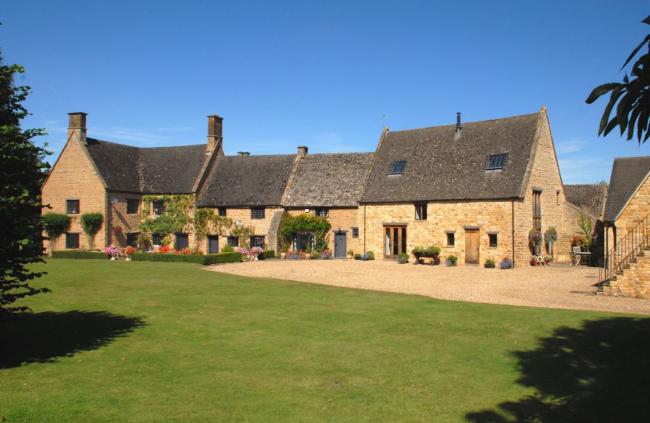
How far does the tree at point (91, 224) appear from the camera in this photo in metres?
42.4

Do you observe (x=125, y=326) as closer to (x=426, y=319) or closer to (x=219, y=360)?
(x=219, y=360)

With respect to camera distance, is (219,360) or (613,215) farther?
(613,215)

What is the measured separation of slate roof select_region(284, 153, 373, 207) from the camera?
42000mm

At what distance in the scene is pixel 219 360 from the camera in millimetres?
11625

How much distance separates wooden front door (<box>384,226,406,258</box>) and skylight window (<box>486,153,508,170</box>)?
728 centimetres

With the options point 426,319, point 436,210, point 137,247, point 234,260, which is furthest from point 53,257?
point 426,319

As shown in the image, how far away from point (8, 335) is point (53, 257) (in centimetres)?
2813

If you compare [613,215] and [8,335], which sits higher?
[613,215]

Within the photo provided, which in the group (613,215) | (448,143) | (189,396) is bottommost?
(189,396)

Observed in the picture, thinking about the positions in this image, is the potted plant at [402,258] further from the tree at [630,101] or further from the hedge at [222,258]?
the tree at [630,101]

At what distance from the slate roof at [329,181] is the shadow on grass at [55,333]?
26704 mm

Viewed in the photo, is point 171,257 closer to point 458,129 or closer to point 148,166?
point 148,166

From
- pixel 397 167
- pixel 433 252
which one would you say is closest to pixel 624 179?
pixel 433 252

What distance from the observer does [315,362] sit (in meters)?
11.5
